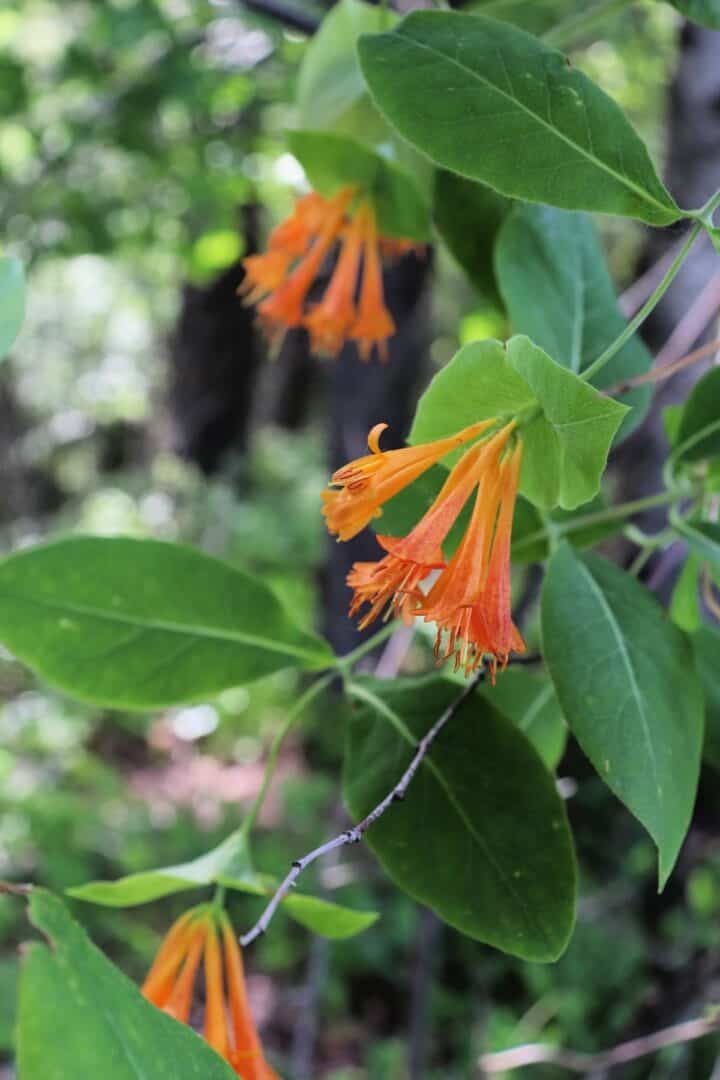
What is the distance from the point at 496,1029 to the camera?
2.00 meters

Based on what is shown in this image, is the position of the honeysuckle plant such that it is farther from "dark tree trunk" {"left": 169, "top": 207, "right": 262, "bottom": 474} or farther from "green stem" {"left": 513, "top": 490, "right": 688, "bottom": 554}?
"dark tree trunk" {"left": 169, "top": 207, "right": 262, "bottom": 474}

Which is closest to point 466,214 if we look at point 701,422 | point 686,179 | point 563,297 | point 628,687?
point 563,297

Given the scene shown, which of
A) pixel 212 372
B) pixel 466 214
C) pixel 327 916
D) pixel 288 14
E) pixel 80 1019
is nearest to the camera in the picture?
→ pixel 80 1019

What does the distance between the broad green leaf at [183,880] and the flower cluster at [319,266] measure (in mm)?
390

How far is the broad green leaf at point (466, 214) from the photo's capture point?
0.57 meters

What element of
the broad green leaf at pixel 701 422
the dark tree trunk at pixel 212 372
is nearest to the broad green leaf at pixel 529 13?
the broad green leaf at pixel 701 422

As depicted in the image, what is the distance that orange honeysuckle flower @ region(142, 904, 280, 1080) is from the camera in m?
0.47

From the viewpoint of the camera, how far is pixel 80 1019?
26cm

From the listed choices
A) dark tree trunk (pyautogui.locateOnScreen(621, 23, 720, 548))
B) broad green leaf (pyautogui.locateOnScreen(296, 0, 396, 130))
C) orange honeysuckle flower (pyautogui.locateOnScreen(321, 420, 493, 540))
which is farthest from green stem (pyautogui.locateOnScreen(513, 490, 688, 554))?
dark tree trunk (pyautogui.locateOnScreen(621, 23, 720, 548))

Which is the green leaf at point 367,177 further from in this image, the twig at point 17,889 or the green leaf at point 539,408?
the twig at point 17,889

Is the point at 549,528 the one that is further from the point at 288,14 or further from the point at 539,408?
the point at 288,14

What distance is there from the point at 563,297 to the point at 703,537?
0.17 m

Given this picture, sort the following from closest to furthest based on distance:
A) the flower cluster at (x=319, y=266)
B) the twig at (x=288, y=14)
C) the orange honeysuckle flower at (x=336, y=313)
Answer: the flower cluster at (x=319, y=266) → the orange honeysuckle flower at (x=336, y=313) → the twig at (x=288, y=14)

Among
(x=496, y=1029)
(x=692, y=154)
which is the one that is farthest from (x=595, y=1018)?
(x=692, y=154)
